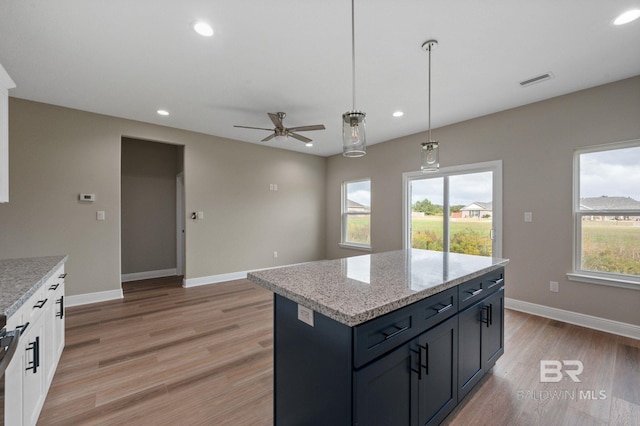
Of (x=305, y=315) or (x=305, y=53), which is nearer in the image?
(x=305, y=315)

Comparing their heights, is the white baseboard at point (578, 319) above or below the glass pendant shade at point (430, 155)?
below

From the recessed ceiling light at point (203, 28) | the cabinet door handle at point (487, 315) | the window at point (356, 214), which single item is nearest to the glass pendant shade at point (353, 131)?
the recessed ceiling light at point (203, 28)

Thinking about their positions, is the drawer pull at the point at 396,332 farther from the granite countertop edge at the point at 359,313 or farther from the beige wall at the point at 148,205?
the beige wall at the point at 148,205

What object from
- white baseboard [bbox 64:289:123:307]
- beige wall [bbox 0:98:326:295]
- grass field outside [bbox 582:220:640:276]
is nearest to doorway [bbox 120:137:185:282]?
beige wall [bbox 0:98:326:295]

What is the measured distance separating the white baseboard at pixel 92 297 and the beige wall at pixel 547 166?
541cm

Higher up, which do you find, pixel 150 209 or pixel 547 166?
pixel 547 166

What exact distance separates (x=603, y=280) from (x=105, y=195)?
6455 mm

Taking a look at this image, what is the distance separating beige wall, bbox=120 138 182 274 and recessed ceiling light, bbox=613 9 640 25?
606 centimetres

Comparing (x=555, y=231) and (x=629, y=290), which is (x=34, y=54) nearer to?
(x=555, y=231)

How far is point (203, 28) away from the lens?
6.87 ft

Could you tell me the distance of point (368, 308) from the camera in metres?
1.08

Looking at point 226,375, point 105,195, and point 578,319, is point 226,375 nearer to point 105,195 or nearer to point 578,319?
point 105,195

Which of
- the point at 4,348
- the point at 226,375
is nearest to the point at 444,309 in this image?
the point at 226,375

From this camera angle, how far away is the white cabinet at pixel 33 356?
1.21 metres
